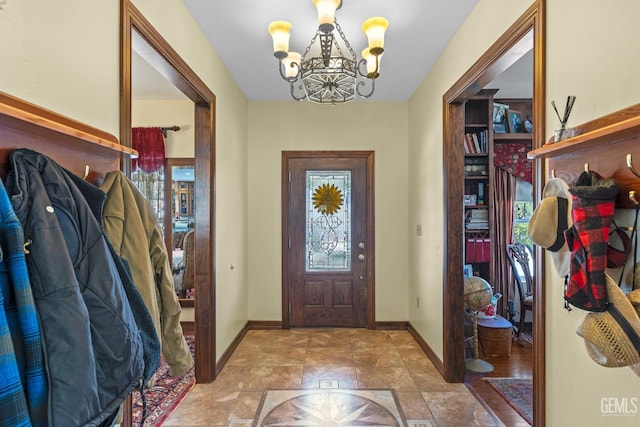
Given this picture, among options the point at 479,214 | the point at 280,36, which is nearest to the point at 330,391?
the point at 479,214

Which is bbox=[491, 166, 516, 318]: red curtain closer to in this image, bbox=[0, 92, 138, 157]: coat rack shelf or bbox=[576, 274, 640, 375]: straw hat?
bbox=[576, 274, 640, 375]: straw hat

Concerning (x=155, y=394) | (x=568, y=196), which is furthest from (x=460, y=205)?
(x=155, y=394)

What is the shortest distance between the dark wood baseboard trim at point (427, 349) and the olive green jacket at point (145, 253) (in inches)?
89.3

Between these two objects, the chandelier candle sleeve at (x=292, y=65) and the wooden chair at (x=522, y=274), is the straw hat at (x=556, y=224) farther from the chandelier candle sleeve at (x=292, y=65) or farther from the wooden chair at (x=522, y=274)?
the wooden chair at (x=522, y=274)

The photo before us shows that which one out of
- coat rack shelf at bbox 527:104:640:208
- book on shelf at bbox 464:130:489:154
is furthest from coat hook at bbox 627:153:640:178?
book on shelf at bbox 464:130:489:154

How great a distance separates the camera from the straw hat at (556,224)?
1.29m

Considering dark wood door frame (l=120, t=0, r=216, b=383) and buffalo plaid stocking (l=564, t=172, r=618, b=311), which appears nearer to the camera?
buffalo plaid stocking (l=564, t=172, r=618, b=311)

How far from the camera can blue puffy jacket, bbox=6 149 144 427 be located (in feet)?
2.77

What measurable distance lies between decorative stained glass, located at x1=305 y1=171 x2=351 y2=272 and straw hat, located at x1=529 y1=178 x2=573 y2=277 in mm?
2855

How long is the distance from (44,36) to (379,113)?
343 cm

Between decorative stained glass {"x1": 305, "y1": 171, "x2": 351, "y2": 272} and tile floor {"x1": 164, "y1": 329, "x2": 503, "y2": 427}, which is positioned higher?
decorative stained glass {"x1": 305, "y1": 171, "x2": 351, "y2": 272}

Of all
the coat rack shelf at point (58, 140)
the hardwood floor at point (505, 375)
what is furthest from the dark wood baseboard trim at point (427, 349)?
the coat rack shelf at point (58, 140)

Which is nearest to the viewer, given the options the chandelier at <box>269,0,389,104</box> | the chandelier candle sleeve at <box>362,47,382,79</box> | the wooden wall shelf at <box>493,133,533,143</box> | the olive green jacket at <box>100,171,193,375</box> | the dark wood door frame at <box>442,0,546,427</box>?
the olive green jacket at <box>100,171,193,375</box>

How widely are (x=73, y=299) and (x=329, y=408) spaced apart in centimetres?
201
